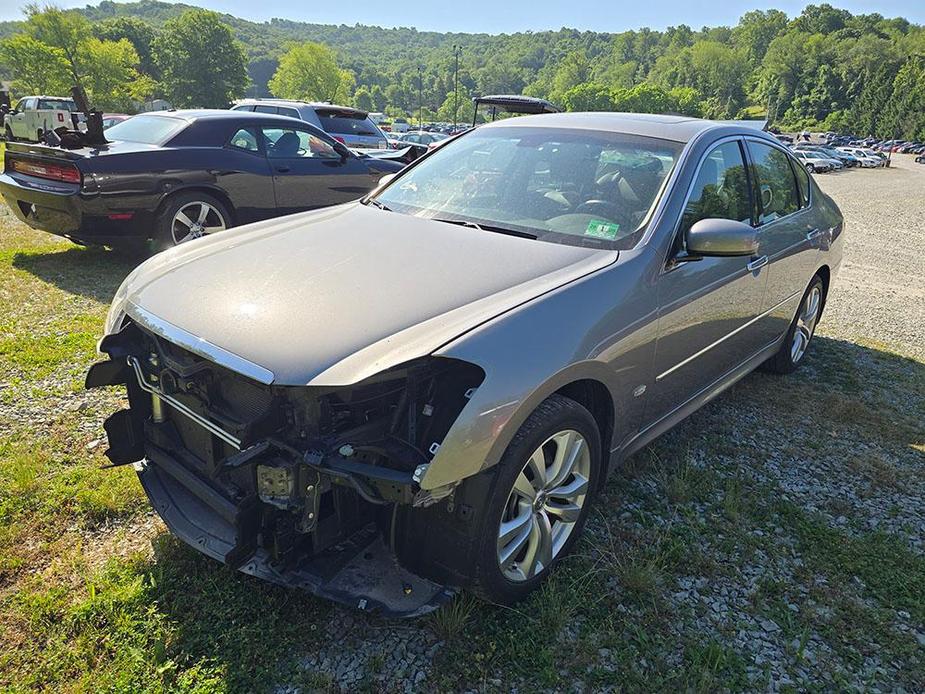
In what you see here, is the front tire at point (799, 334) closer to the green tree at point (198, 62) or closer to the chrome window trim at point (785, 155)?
the chrome window trim at point (785, 155)

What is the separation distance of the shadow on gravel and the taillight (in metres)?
0.87

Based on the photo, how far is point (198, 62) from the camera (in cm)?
8544

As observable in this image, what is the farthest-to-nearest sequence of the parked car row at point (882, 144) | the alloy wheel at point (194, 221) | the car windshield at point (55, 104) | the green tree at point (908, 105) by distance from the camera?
the green tree at point (908, 105)
the parked car row at point (882, 144)
the car windshield at point (55, 104)
the alloy wheel at point (194, 221)

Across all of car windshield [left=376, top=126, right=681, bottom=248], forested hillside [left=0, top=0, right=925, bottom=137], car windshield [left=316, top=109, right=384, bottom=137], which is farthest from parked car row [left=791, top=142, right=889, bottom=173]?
forested hillside [left=0, top=0, right=925, bottom=137]

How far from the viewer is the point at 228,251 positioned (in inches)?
106

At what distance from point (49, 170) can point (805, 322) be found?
642 cm

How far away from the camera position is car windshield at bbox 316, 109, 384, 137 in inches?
450

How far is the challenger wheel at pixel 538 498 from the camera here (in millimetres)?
2043

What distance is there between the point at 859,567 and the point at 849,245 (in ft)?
32.9

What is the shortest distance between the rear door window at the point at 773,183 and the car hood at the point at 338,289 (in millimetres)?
1603

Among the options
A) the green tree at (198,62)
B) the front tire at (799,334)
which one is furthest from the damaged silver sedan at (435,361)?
the green tree at (198,62)

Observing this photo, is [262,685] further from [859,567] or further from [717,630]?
[859,567]

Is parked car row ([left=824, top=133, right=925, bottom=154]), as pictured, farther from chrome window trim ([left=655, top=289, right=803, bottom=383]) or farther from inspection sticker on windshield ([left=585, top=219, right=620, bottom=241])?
inspection sticker on windshield ([left=585, top=219, right=620, bottom=241])

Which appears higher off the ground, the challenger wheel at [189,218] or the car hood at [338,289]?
the car hood at [338,289]
